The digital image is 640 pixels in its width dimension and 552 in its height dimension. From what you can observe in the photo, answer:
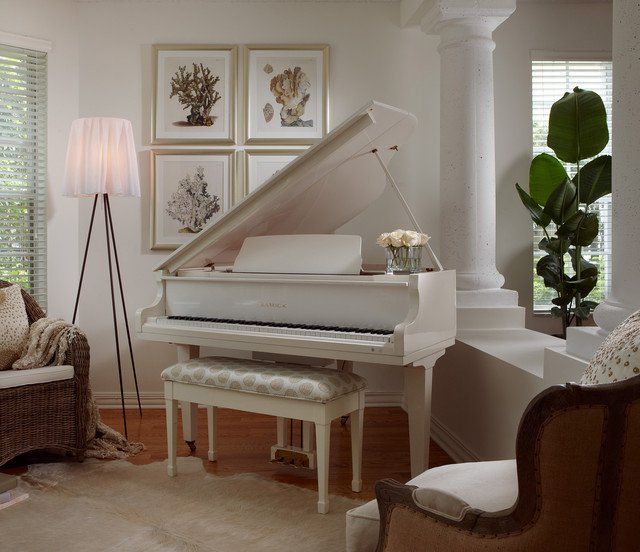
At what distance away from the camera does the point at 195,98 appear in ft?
15.1

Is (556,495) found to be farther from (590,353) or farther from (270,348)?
(270,348)

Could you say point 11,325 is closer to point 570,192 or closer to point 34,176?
point 34,176

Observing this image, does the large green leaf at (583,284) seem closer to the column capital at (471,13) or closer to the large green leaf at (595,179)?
the large green leaf at (595,179)

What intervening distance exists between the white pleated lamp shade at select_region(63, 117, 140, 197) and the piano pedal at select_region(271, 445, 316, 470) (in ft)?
6.45

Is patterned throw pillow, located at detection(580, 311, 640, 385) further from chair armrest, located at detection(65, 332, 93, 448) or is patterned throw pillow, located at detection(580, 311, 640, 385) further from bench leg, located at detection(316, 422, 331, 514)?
chair armrest, located at detection(65, 332, 93, 448)

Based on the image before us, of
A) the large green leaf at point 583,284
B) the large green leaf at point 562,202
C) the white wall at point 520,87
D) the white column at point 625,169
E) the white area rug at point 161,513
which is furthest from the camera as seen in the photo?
the white wall at point 520,87

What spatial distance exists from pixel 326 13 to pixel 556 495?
13.6 feet

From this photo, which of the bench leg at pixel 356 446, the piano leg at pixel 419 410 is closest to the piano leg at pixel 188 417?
the bench leg at pixel 356 446

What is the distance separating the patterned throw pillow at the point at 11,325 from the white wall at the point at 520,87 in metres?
3.24

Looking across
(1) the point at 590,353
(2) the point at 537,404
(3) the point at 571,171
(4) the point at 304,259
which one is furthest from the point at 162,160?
(2) the point at 537,404

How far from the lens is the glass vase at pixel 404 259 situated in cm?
295

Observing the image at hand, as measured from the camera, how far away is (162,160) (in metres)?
4.61

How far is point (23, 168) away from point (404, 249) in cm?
293

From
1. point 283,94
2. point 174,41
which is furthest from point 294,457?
point 174,41
